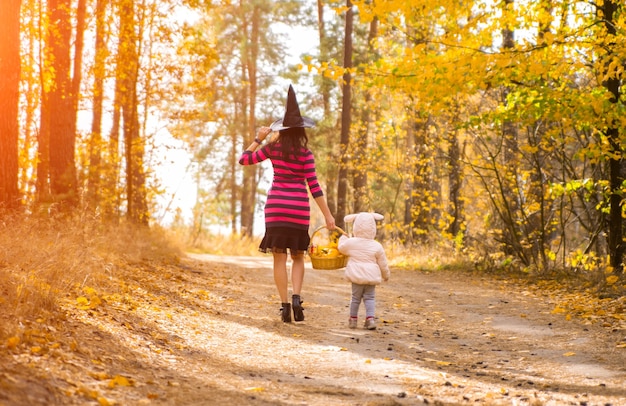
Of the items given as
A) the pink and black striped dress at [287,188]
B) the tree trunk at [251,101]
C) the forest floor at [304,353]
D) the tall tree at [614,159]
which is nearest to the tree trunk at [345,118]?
the tree trunk at [251,101]

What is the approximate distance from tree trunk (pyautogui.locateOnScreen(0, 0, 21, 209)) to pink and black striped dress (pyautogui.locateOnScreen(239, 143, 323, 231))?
3.52m

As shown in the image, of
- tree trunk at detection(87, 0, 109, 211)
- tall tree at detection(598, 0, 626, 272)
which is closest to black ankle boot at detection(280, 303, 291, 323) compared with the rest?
tall tree at detection(598, 0, 626, 272)

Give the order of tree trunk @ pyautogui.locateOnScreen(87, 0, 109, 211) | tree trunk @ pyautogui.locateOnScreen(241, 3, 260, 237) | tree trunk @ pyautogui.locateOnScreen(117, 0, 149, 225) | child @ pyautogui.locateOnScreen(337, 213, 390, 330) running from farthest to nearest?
tree trunk @ pyautogui.locateOnScreen(241, 3, 260, 237)
tree trunk @ pyautogui.locateOnScreen(117, 0, 149, 225)
tree trunk @ pyautogui.locateOnScreen(87, 0, 109, 211)
child @ pyautogui.locateOnScreen(337, 213, 390, 330)

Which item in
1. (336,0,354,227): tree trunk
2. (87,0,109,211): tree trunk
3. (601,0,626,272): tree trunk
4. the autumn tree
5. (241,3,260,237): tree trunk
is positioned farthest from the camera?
(241,3,260,237): tree trunk

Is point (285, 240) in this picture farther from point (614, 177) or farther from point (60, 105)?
point (60, 105)

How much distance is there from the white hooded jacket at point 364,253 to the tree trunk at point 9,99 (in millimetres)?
4516

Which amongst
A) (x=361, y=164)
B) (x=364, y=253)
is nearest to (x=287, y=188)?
(x=364, y=253)

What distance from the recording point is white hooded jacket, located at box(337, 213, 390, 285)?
6.91m

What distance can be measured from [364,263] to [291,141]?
5.00 feet

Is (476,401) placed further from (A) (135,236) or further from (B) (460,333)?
(A) (135,236)

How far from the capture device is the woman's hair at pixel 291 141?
22.4 feet

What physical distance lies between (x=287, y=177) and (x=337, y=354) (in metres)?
2.11

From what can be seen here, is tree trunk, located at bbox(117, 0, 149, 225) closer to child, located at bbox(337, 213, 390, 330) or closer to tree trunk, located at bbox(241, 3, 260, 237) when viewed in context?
child, located at bbox(337, 213, 390, 330)

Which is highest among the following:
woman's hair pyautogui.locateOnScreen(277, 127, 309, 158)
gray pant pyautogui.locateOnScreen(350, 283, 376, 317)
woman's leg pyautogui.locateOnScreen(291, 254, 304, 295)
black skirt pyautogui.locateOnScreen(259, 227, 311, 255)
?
woman's hair pyautogui.locateOnScreen(277, 127, 309, 158)
